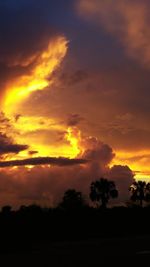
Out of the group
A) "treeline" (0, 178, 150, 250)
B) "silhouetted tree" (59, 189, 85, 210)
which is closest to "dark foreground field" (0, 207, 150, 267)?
"treeline" (0, 178, 150, 250)

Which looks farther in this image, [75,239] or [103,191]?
[103,191]

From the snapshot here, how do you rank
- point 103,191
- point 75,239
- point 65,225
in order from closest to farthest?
point 75,239, point 65,225, point 103,191

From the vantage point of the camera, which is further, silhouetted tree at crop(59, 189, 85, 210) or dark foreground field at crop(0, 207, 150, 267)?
silhouetted tree at crop(59, 189, 85, 210)

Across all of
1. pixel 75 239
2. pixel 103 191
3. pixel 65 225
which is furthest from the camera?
pixel 103 191

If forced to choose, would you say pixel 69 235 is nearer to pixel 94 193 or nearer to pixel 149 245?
pixel 149 245

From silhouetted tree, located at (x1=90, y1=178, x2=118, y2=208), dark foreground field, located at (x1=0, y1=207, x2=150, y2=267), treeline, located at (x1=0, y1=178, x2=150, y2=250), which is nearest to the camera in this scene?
dark foreground field, located at (x1=0, y1=207, x2=150, y2=267)

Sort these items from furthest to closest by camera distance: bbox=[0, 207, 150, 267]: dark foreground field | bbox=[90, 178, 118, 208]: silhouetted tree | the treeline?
bbox=[90, 178, 118, 208]: silhouetted tree → the treeline → bbox=[0, 207, 150, 267]: dark foreground field

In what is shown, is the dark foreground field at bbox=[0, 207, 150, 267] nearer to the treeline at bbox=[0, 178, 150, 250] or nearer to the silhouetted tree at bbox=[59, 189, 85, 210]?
the treeline at bbox=[0, 178, 150, 250]

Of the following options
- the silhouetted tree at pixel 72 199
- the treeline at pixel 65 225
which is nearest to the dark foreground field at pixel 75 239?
the treeline at pixel 65 225

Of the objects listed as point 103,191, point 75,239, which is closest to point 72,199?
point 103,191

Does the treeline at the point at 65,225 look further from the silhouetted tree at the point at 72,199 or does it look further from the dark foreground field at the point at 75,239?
the silhouetted tree at the point at 72,199

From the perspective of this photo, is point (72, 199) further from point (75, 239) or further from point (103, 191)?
point (75, 239)

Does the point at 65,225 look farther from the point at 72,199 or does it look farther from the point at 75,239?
the point at 72,199

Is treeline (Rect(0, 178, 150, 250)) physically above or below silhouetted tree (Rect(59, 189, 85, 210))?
below
